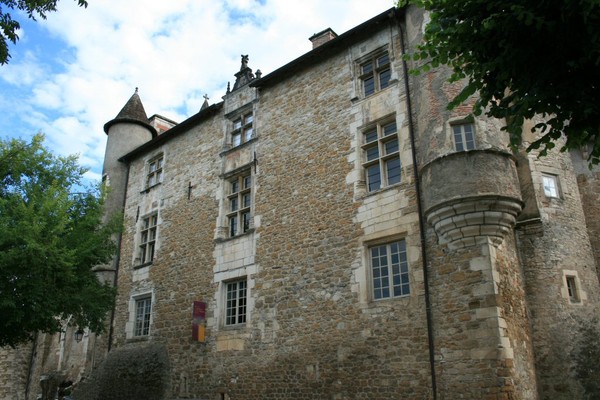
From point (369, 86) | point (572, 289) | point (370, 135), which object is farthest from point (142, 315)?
point (572, 289)

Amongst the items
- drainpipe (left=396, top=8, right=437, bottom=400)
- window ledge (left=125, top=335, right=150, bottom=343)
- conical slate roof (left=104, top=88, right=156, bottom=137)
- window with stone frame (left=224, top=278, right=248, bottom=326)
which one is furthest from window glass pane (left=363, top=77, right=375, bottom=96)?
conical slate roof (left=104, top=88, right=156, bottom=137)

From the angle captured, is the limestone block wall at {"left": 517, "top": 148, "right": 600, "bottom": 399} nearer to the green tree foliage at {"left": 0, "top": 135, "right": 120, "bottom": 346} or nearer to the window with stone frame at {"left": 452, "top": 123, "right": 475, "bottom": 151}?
the window with stone frame at {"left": 452, "top": 123, "right": 475, "bottom": 151}

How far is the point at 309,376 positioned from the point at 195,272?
200 inches

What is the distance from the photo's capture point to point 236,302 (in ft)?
42.4

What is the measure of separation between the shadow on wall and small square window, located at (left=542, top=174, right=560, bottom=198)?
1020 cm

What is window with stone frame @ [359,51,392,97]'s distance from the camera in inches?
470

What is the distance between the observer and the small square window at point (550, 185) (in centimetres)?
1044

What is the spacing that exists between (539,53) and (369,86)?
6994 millimetres

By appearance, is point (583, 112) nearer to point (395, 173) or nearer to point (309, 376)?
point (395, 173)

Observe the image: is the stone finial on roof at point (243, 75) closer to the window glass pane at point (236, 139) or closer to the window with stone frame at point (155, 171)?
the window glass pane at point (236, 139)

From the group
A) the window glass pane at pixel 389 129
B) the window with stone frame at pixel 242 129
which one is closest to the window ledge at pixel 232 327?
the window with stone frame at pixel 242 129

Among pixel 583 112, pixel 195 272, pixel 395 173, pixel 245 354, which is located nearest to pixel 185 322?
pixel 195 272

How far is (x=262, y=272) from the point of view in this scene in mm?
12391

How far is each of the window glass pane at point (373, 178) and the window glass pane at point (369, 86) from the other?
6.41 ft
